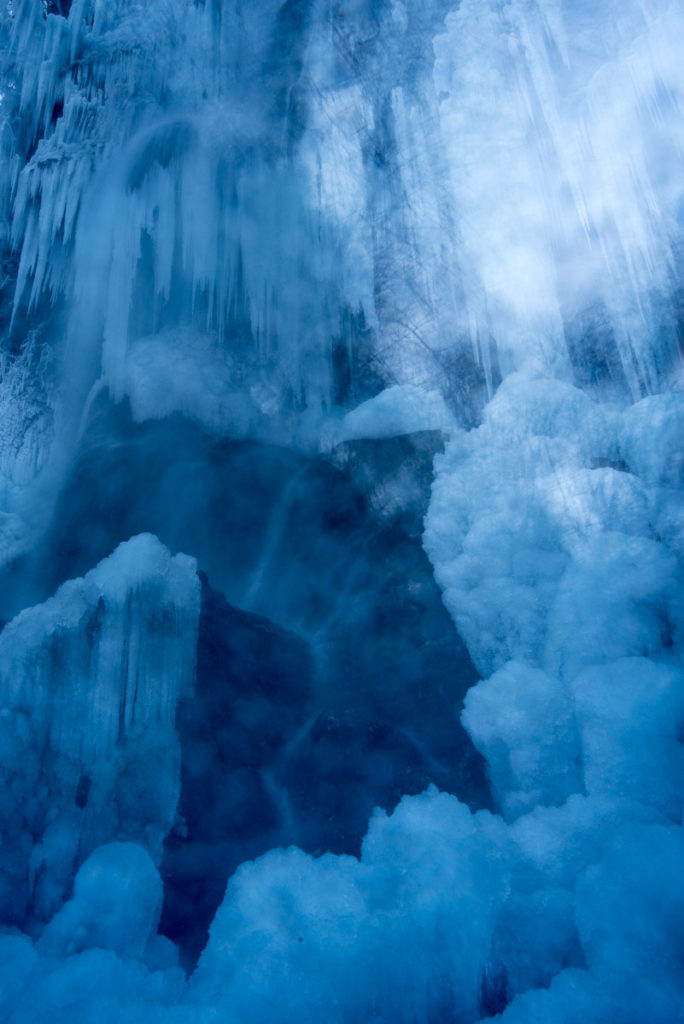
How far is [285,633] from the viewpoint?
606cm

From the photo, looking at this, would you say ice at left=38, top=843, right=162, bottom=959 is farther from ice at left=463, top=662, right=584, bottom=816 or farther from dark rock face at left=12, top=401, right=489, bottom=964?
ice at left=463, top=662, right=584, bottom=816

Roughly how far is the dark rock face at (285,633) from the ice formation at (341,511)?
0.10 ft

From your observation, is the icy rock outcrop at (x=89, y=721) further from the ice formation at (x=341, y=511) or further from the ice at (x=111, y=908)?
the ice at (x=111, y=908)

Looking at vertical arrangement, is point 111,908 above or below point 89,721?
below

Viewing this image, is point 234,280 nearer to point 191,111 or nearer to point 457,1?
point 191,111

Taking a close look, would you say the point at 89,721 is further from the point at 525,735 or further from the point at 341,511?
the point at 525,735

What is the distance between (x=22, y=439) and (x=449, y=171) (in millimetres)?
5443

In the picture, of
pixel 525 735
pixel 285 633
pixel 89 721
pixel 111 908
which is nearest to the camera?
pixel 111 908

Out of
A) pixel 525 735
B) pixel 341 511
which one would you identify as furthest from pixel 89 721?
pixel 525 735

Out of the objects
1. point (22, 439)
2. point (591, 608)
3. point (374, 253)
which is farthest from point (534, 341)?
point (22, 439)

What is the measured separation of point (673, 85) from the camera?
645 cm

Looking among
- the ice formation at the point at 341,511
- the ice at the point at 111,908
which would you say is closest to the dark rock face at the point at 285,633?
the ice formation at the point at 341,511

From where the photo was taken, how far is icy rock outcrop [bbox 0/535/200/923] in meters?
4.97

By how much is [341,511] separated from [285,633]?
143 cm
